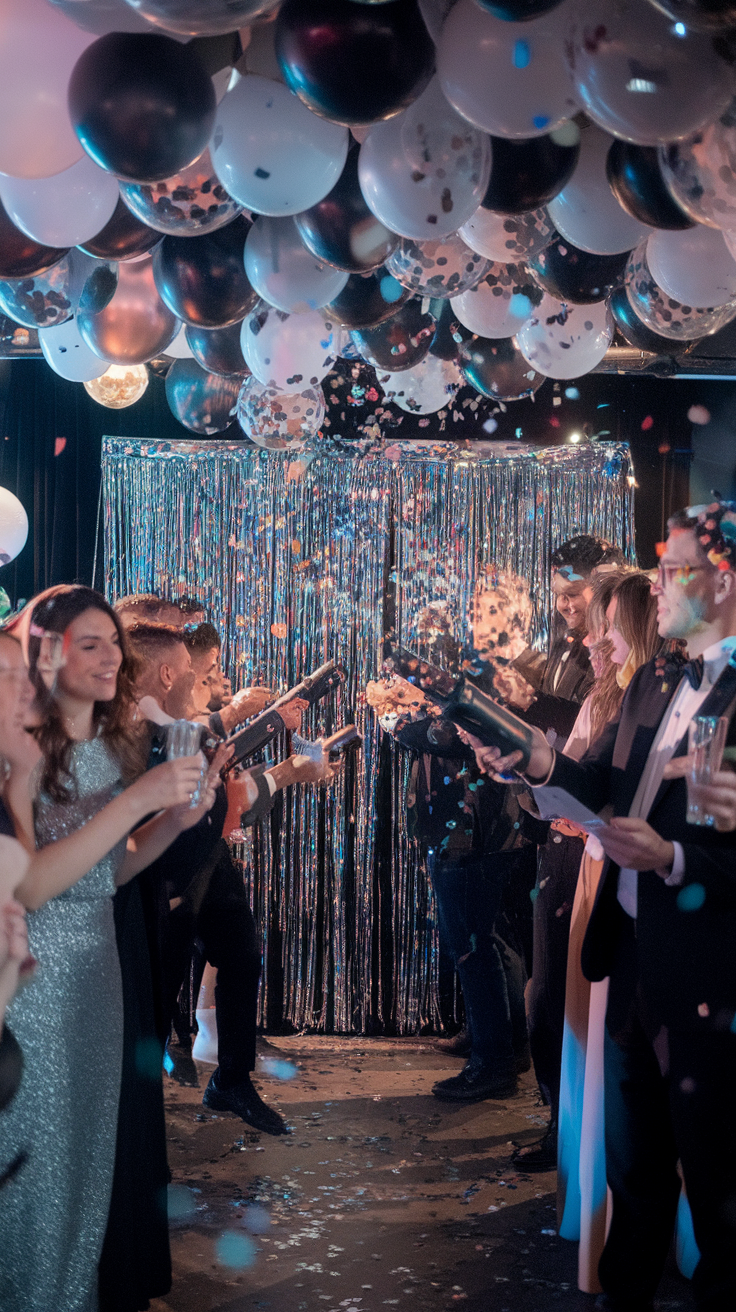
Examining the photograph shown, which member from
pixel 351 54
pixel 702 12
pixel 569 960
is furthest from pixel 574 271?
pixel 569 960

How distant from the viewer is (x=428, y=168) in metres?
2.34

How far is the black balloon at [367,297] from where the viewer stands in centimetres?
290

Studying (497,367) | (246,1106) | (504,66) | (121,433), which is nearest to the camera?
(504,66)

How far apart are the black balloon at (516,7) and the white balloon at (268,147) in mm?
604

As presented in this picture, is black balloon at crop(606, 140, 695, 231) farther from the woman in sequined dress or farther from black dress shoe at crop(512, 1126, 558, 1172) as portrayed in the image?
black dress shoe at crop(512, 1126, 558, 1172)

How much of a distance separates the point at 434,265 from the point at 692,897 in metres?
1.56

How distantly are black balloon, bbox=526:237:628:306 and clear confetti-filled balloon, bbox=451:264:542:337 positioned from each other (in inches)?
6.0

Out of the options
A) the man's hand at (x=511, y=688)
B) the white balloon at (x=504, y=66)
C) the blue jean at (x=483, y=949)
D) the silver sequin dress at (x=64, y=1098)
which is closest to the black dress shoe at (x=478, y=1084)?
the blue jean at (x=483, y=949)

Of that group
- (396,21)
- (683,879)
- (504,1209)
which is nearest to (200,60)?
(396,21)

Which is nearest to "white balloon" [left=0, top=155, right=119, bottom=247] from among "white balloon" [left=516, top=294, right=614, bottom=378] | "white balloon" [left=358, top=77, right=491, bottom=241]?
"white balloon" [left=358, top=77, right=491, bottom=241]

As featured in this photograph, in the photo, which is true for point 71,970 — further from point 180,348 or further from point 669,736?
point 180,348

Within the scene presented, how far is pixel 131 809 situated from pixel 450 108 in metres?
1.58

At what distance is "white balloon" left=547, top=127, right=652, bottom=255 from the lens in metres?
2.57

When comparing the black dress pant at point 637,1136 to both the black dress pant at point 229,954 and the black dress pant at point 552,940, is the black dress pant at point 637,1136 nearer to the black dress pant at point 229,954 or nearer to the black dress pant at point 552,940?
the black dress pant at point 552,940
